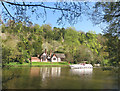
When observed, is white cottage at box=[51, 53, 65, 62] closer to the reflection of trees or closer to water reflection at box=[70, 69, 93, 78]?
water reflection at box=[70, 69, 93, 78]

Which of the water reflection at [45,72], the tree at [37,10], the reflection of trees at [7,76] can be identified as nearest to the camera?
the tree at [37,10]

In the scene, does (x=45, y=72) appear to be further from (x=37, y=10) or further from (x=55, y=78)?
(x=37, y=10)

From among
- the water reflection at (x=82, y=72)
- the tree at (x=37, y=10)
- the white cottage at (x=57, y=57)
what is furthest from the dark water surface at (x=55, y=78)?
the tree at (x=37, y=10)

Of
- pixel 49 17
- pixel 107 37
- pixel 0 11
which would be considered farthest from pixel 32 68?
pixel 107 37

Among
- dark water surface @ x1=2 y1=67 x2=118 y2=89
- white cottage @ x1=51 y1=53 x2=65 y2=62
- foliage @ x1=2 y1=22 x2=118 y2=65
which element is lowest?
dark water surface @ x1=2 y1=67 x2=118 y2=89

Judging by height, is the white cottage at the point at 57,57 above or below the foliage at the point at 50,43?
below

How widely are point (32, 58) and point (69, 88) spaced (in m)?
0.90

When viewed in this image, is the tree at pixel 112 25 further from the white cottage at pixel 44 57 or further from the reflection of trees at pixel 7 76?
the reflection of trees at pixel 7 76

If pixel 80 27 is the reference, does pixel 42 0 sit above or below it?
above

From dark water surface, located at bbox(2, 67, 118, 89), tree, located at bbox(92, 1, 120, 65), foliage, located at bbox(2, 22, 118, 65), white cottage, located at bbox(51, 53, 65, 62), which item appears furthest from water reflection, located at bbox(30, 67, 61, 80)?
tree, located at bbox(92, 1, 120, 65)

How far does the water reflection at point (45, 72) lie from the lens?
268 cm

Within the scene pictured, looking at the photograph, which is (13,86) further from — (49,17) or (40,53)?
(49,17)

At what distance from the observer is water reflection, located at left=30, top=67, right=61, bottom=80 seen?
268 cm

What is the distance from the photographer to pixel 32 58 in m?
2.61
